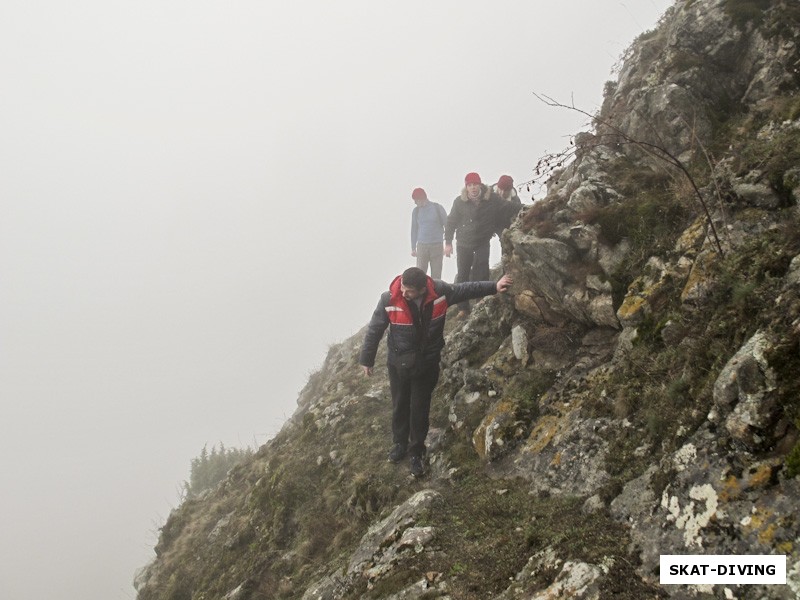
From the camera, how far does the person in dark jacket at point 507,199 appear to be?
1150 cm

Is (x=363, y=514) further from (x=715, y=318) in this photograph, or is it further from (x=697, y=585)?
(x=715, y=318)

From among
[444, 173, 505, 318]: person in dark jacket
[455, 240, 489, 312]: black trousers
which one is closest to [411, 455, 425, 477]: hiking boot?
[444, 173, 505, 318]: person in dark jacket

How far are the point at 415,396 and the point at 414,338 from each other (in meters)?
1.11

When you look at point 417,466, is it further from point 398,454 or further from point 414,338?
point 414,338

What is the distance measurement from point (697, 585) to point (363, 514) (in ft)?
18.5

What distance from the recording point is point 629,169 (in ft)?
25.7

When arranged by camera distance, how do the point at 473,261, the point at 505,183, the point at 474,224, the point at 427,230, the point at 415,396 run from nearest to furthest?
the point at 415,396
the point at 505,183
the point at 474,224
the point at 473,261
the point at 427,230


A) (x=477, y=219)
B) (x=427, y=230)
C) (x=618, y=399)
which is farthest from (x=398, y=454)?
(x=427, y=230)

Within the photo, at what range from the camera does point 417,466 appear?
307 inches

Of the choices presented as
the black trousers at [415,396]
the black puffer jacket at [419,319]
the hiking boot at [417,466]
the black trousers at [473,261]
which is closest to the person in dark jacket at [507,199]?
the black trousers at [473,261]

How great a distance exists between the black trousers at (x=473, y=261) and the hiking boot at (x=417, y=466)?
5.39 m

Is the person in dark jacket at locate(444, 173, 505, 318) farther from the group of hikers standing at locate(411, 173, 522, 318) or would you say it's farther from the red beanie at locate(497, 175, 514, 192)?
the red beanie at locate(497, 175, 514, 192)

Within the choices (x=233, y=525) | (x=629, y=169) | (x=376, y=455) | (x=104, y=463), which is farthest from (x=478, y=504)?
(x=104, y=463)

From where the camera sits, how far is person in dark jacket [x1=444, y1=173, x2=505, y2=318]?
11.5 meters
